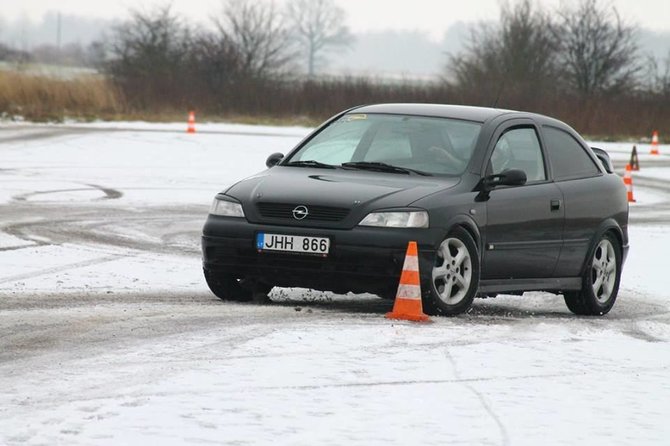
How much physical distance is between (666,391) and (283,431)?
245 cm

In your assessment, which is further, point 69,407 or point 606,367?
point 606,367

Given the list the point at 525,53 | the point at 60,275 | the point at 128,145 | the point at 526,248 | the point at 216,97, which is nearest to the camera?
the point at 526,248

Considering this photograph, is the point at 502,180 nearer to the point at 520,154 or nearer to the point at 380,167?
the point at 520,154

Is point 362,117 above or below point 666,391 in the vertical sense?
above

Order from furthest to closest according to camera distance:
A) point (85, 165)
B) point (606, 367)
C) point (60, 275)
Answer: point (85, 165) → point (60, 275) → point (606, 367)

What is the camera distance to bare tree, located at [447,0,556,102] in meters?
60.0

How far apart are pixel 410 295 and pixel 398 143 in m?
1.83

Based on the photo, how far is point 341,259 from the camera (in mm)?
9430

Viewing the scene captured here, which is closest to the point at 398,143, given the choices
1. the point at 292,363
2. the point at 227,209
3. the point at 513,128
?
the point at 513,128

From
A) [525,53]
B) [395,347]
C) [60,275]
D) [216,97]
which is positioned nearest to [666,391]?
[395,347]

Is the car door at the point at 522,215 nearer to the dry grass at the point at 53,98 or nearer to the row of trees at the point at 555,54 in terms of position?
the dry grass at the point at 53,98

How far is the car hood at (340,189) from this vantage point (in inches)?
377

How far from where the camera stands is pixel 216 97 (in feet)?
185

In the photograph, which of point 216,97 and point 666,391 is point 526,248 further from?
point 216,97
